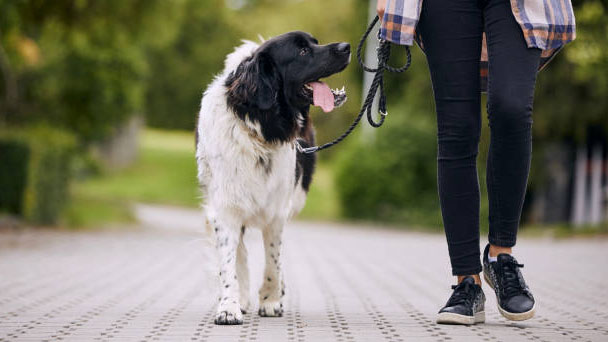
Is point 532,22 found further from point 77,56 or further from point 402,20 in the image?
point 77,56

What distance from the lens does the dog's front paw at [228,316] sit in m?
4.44

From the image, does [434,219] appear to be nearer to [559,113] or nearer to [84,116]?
[559,113]

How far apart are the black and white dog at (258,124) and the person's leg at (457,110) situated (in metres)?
0.72

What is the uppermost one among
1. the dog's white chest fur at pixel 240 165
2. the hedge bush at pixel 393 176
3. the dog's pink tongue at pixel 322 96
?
the dog's pink tongue at pixel 322 96

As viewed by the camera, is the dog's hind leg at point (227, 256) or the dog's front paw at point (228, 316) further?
the dog's hind leg at point (227, 256)

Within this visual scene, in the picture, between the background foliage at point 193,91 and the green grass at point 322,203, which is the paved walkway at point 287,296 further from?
the green grass at point 322,203

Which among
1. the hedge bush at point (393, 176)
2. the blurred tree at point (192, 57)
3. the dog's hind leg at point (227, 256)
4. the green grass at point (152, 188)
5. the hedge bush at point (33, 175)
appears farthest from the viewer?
the blurred tree at point (192, 57)

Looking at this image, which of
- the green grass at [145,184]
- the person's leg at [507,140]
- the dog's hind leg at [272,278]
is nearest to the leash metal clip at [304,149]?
the dog's hind leg at [272,278]

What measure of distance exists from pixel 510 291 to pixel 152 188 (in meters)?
33.9

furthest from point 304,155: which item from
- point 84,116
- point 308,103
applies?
point 84,116

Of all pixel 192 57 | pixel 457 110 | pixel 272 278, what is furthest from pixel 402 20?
pixel 192 57

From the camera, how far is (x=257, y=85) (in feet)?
15.6

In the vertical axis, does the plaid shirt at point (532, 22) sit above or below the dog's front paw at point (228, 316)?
above

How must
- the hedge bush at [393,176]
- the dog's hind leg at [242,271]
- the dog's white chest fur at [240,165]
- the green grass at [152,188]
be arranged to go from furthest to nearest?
the hedge bush at [393,176], the green grass at [152,188], the dog's hind leg at [242,271], the dog's white chest fur at [240,165]
